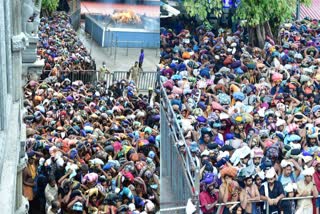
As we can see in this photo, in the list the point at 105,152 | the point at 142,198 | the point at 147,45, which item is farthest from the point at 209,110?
the point at 147,45

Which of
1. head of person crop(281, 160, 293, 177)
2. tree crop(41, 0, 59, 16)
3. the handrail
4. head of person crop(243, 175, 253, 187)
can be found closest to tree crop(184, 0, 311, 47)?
the handrail

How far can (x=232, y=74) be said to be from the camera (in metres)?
14.0

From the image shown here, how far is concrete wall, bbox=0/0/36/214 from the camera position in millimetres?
6577

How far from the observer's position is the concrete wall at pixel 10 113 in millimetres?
6577

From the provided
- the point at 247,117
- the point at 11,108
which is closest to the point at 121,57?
the point at 247,117

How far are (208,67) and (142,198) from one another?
18.4 feet

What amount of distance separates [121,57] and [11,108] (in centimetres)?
2389

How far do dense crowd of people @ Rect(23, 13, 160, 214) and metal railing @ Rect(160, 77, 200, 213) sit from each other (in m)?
0.19

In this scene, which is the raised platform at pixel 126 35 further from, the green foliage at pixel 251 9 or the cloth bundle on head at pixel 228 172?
the cloth bundle on head at pixel 228 172

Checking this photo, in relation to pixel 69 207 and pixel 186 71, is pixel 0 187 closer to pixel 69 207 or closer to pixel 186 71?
pixel 69 207

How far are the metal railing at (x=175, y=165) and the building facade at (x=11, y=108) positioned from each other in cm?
199

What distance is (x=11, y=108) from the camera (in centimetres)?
888

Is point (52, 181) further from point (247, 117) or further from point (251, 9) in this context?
point (251, 9)

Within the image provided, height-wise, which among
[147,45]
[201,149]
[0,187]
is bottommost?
[147,45]
